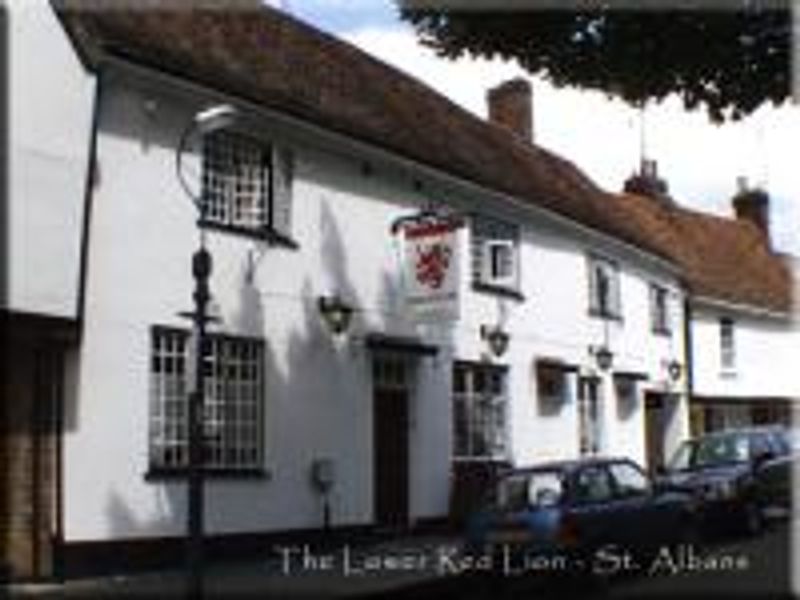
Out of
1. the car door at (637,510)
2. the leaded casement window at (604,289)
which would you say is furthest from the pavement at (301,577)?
the leaded casement window at (604,289)

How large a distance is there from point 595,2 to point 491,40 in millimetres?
1143

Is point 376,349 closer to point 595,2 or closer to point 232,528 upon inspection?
point 232,528

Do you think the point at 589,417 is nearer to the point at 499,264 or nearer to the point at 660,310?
the point at 499,264

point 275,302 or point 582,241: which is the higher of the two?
point 582,241

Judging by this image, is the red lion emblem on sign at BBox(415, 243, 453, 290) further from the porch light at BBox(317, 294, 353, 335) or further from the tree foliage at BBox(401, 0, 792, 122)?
the tree foliage at BBox(401, 0, 792, 122)

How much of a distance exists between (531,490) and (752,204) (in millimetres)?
32695

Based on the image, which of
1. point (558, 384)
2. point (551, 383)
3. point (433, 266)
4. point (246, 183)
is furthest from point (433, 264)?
point (558, 384)

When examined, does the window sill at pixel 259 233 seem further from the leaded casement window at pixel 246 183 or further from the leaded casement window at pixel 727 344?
the leaded casement window at pixel 727 344

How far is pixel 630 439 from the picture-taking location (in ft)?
105

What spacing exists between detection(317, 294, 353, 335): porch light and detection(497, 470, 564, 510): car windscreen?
16.1 ft

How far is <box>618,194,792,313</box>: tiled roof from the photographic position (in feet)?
128

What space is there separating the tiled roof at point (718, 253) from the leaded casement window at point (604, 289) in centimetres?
463

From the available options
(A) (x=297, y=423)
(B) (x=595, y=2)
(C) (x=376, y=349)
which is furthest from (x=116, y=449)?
(B) (x=595, y=2)

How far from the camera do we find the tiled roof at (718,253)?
3916 cm
